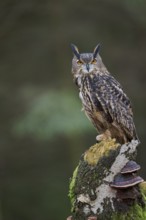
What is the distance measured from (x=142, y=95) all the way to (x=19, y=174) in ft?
9.38

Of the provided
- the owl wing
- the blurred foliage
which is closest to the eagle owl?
the owl wing

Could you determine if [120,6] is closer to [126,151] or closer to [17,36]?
[17,36]

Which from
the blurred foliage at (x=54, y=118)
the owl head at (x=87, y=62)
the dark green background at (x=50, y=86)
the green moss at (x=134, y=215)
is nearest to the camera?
the green moss at (x=134, y=215)

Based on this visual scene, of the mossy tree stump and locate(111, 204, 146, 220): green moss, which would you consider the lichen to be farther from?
locate(111, 204, 146, 220): green moss

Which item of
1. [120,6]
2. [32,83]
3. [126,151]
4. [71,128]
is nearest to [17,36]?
[32,83]

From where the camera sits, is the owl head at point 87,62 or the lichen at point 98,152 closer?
the lichen at point 98,152

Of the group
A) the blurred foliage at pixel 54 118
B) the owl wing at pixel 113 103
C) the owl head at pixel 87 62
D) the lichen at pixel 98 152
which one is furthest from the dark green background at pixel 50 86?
the lichen at pixel 98 152

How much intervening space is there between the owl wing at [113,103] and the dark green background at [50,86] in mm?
5235

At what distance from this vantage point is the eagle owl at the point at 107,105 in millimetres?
6254

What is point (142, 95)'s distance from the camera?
15.1 m

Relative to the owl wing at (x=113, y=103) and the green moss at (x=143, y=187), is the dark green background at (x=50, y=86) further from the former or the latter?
the green moss at (x=143, y=187)

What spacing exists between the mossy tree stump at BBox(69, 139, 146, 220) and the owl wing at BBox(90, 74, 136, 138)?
1.44 meters

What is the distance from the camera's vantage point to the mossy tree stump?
4.64 metres

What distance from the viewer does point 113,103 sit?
21.1 feet
